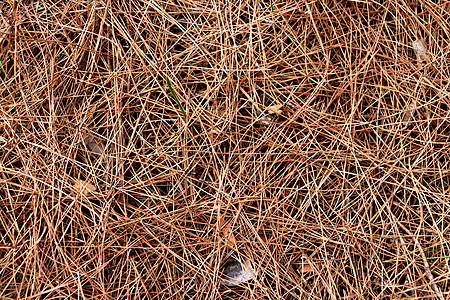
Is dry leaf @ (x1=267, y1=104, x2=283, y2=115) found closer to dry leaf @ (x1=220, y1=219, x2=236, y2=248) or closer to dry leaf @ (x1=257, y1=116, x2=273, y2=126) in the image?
dry leaf @ (x1=257, y1=116, x2=273, y2=126)

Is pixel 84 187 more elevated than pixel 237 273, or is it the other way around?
pixel 84 187

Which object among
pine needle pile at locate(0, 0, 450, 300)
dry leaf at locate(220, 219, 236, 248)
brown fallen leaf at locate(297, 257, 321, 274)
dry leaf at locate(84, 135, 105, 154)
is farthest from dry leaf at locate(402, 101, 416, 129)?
dry leaf at locate(84, 135, 105, 154)

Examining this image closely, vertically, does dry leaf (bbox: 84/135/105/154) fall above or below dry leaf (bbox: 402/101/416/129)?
below

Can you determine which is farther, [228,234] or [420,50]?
[420,50]

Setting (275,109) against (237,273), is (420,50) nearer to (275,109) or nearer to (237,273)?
(275,109)

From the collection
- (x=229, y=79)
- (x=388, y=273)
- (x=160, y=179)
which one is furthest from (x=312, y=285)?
(x=229, y=79)

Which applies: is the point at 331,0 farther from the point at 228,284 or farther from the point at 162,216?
the point at 228,284

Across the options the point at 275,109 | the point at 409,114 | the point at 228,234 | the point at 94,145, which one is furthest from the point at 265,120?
the point at 94,145
